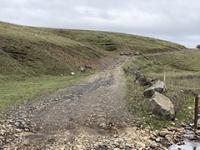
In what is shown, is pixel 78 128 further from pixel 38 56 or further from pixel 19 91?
pixel 38 56

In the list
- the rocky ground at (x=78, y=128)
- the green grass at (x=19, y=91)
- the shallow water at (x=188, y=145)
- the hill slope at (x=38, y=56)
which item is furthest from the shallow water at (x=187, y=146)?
the hill slope at (x=38, y=56)

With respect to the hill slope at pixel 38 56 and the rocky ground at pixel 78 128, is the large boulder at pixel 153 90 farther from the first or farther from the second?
the hill slope at pixel 38 56

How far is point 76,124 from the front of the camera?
1153 inches

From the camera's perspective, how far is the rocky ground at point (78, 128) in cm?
2550

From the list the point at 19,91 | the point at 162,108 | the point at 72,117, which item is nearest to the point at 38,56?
the point at 19,91

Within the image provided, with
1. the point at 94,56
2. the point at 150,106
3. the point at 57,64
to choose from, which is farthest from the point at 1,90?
the point at 94,56

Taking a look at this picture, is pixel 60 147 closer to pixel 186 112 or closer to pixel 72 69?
pixel 186 112

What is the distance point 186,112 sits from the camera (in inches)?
1464

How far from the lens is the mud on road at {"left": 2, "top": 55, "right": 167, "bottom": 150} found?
25.5 m

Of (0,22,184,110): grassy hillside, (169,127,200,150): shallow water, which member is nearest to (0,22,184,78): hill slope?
(0,22,184,110): grassy hillside

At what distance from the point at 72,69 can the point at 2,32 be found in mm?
14870

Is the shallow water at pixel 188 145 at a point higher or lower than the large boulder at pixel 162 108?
lower

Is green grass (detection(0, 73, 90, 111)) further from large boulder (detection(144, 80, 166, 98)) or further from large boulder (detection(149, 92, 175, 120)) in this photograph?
large boulder (detection(149, 92, 175, 120))

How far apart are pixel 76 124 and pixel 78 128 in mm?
783
